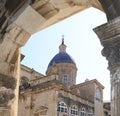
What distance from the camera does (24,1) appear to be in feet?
22.4

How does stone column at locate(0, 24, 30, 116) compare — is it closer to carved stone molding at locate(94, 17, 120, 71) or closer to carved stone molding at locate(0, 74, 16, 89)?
carved stone molding at locate(0, 74, 16, 89)

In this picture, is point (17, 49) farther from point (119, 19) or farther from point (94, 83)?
point (94, 83)

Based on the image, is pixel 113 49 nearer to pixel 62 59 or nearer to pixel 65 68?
pixel 65 68

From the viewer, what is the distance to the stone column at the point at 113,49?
4.70 m

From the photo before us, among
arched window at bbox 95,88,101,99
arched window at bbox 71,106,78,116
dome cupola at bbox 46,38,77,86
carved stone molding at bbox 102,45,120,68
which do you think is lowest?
carved stone molding at bbox 102,45,120,68

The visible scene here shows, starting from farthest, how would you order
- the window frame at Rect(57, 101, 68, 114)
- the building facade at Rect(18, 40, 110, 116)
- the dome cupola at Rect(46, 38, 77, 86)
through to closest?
the dome cupola at Rect(46, 38, 77, 86)
the window frame at Rect(57, 101, 68, 114)
the building facade at Rect(18, 40, 110, 116)

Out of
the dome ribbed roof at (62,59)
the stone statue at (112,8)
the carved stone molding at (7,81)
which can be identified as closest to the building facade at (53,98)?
the dome ribbed roof at (62,59)

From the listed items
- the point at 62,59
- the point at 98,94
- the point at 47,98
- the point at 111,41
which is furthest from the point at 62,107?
the point at 111,41

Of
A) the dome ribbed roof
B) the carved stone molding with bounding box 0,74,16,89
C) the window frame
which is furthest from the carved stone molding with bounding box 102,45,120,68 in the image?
the dome ribbed roof

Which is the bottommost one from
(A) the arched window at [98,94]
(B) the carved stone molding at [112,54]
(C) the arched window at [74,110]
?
(B) the carved stone molding at [112,54]

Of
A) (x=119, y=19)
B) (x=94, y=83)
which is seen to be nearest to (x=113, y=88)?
(x=119, y=19)

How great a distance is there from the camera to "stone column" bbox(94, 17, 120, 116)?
470 centimetres

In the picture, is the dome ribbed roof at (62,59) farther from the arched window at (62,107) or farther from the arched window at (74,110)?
the arched window at (62,107)

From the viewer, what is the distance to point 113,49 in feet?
16.1
